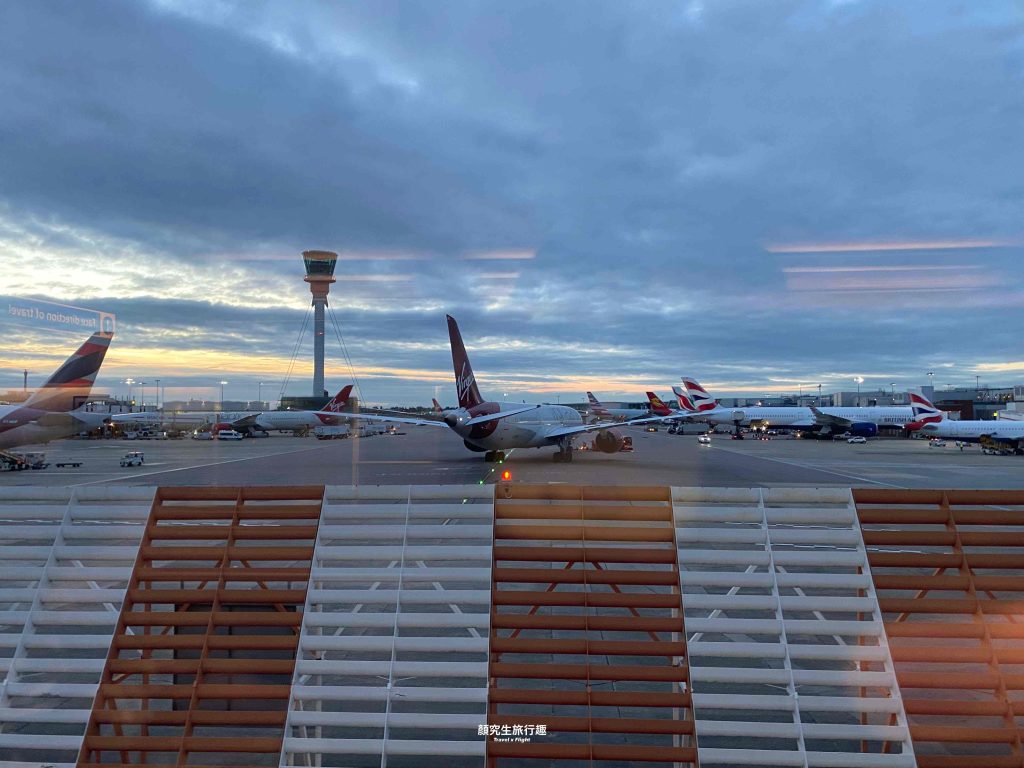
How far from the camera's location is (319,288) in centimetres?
3928

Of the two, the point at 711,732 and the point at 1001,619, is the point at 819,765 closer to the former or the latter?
the point at 711,732

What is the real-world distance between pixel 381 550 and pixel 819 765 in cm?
417

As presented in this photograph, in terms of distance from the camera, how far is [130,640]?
5844 millimetres

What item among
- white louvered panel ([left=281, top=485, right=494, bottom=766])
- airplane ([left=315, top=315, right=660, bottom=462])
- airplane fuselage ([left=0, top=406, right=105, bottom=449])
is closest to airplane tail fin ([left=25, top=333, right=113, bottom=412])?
airplane fuselage ([left=0, top=406, right=105, bottom=449])

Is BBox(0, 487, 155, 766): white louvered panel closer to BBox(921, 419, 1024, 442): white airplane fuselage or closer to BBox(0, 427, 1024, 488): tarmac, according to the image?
BBox(0, 427, 1024, 488): tarmac

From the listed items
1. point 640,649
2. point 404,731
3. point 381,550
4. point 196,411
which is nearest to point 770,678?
point 640,649

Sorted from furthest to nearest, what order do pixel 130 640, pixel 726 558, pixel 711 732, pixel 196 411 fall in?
pixel 196 411 → pixel 726 558 → pixel 130 640 → pixel 711 732

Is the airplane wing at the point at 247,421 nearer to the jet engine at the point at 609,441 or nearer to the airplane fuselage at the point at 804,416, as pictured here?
the airplane fuselage at the point at 804,416

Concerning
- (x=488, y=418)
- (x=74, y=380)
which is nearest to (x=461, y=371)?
(x=488, y=418)

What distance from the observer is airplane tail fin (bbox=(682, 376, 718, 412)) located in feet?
264

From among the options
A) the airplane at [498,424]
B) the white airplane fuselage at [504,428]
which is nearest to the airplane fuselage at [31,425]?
the airplane at [498,424]

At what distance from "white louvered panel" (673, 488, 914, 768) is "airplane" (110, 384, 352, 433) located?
70.0 meters

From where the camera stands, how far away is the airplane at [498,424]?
3416cm

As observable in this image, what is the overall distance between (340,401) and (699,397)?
43.4 meters
